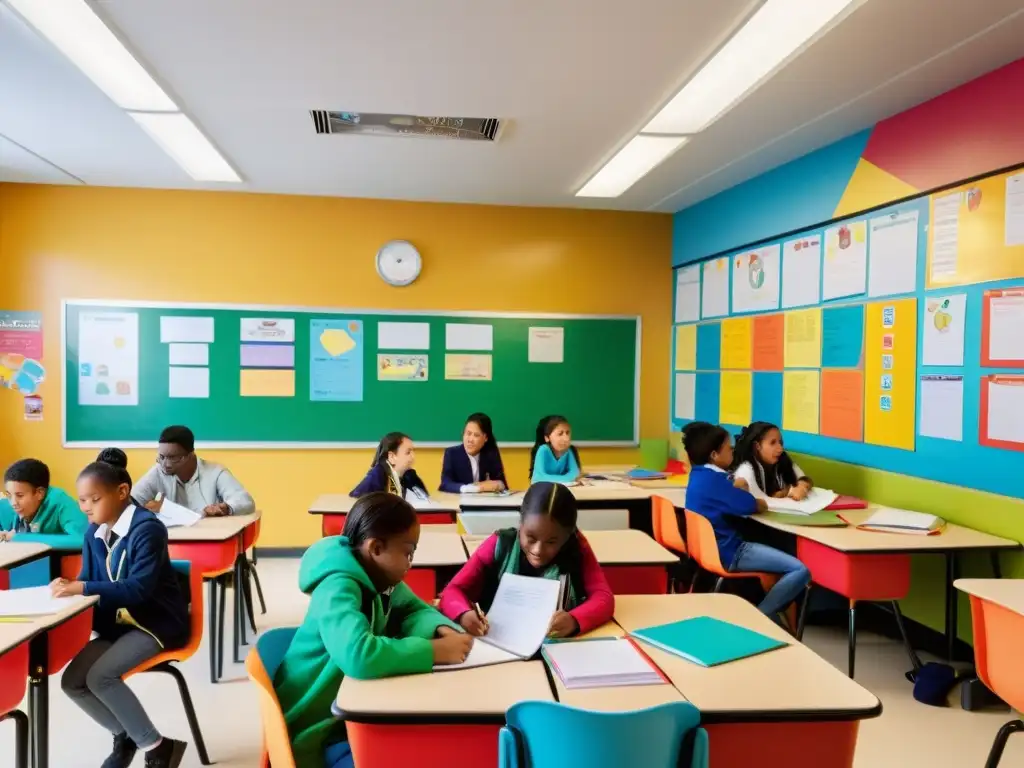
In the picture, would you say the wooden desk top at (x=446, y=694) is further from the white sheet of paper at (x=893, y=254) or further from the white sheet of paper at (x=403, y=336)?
the white sheet of paper at (x=403, y=336)

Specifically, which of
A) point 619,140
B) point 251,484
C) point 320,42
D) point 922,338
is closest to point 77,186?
point 251,484

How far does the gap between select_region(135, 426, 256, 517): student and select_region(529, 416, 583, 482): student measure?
1.98 metres

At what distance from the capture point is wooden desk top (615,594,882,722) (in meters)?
1.61

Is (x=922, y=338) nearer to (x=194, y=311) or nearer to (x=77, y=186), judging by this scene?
(x=194, y=311)

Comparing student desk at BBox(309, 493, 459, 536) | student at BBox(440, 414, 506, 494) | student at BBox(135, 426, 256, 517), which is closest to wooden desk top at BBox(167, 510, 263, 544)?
student at BBox(135, 426, 256, 517)

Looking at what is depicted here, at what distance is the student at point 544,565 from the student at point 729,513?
175 centimetres

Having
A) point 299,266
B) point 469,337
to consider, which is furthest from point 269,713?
point 299,266

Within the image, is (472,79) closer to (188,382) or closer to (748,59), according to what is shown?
(748,59)

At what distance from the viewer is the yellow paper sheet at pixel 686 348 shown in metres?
6.25

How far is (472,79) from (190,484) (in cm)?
260

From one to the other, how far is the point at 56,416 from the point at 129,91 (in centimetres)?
319

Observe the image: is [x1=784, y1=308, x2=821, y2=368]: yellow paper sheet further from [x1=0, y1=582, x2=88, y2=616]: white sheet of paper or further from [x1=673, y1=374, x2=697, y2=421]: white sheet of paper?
[x1=0, y1=582, x2=88, y2=616]: white sheet of paper

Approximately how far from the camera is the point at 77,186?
583cm

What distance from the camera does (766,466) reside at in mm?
4465
